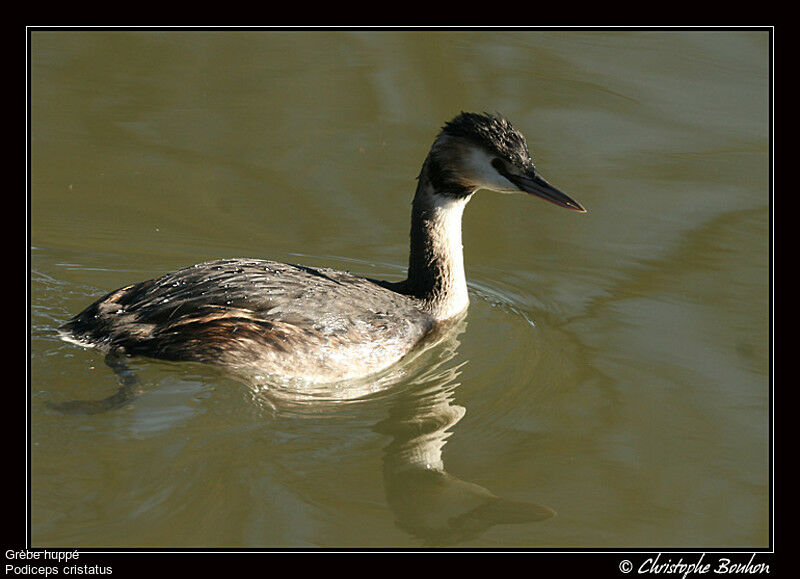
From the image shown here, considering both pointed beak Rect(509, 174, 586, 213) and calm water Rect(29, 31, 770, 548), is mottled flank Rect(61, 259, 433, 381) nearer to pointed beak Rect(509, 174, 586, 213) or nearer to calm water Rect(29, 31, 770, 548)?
calm water Rect(29, 31, 770, 548)

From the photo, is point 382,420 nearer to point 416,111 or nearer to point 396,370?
point 396,370

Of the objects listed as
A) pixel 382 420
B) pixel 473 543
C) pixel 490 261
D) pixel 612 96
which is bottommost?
pixel 473 543

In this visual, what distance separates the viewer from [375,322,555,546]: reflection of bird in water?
530cm

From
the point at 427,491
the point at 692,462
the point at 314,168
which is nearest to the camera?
the point at 427,491

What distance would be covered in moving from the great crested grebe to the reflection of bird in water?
0.52 m

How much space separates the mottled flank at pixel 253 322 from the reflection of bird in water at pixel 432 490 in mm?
482

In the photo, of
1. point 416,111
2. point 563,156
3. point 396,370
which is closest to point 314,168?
point 416,111

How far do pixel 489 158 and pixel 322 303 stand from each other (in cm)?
144

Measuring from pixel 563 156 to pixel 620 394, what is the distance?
132 inches

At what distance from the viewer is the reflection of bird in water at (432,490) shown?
5.30 meters

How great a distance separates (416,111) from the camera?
1002 centimetres

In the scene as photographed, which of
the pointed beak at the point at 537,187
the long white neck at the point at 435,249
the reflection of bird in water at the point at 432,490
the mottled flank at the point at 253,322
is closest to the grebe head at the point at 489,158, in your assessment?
the pointed beak at the point at 537,187

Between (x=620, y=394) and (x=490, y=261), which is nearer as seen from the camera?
(x=620, y=394)

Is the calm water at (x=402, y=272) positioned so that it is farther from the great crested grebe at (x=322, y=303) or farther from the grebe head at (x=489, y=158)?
the grebe head at (x=489, y=158)
